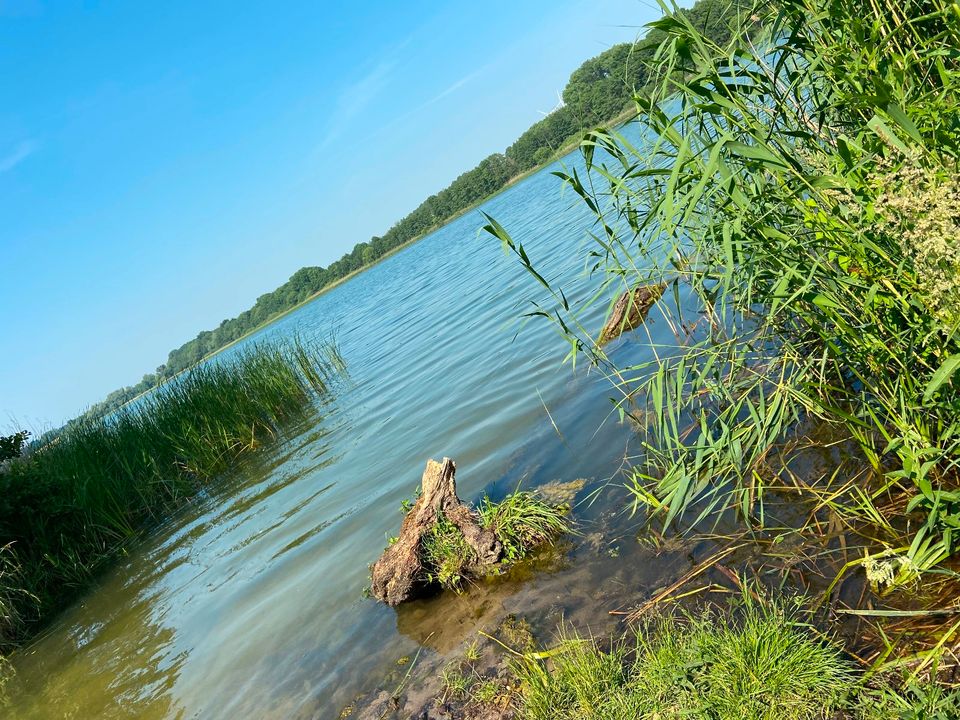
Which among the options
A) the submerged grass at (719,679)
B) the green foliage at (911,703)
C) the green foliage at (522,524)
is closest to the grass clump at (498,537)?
the green foliage at (522,524)

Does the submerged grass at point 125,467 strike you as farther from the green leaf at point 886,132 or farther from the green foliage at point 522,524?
the green leaf at point 886,132

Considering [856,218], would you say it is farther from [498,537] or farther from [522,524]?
[498,537]

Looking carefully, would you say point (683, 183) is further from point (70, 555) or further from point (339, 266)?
point (339, 266)

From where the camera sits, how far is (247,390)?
1552 centimetres

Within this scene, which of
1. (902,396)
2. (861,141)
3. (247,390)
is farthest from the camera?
(247,390)

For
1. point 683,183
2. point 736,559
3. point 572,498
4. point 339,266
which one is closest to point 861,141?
point 683,183

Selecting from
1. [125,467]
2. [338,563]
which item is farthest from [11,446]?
[338,563]

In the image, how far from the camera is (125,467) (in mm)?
12695

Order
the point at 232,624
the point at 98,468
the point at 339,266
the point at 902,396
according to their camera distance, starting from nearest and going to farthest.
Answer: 1. the point at 902,396
2. the point at 232,624
3. the point at 98,468
4. the point at 339,266

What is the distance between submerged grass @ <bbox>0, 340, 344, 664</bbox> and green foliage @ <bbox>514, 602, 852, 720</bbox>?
8.47 meters

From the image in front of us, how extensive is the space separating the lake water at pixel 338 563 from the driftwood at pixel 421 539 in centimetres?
20

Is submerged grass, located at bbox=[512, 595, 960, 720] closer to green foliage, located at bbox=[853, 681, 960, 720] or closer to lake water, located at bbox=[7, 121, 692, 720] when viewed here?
green foliage, located at bbox=[853, 681, 960, 720]

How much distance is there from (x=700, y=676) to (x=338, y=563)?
481cm

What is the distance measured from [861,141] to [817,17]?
628 millimetres
